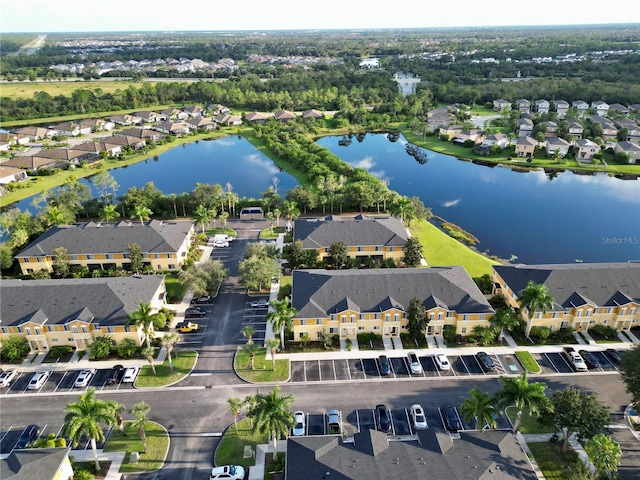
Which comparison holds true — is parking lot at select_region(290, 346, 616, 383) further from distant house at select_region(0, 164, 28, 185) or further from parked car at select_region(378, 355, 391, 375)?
distant house at select_region(0, 164, 28, 185)

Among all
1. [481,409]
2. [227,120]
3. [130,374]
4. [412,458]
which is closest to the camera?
[412,458]

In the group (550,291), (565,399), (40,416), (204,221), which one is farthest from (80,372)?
(550,291)

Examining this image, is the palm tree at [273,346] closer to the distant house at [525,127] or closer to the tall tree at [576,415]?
the tall tree at [576,415]

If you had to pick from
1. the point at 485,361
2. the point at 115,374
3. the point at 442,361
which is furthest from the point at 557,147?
the point at 115,374

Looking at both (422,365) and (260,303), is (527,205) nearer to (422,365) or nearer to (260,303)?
(422,365)

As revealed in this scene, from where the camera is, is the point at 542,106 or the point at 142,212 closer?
the point at 142,212

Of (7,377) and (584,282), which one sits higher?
(584,282)

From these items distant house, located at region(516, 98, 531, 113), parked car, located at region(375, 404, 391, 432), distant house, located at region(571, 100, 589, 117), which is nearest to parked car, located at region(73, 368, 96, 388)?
parked car, located at region(375, 404, 391, 432)

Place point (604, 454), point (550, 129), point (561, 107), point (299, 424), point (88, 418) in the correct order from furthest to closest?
point (561, 107)
point (550, 129)
point (299, 424)
point (88, 418)
point (604, 454)
